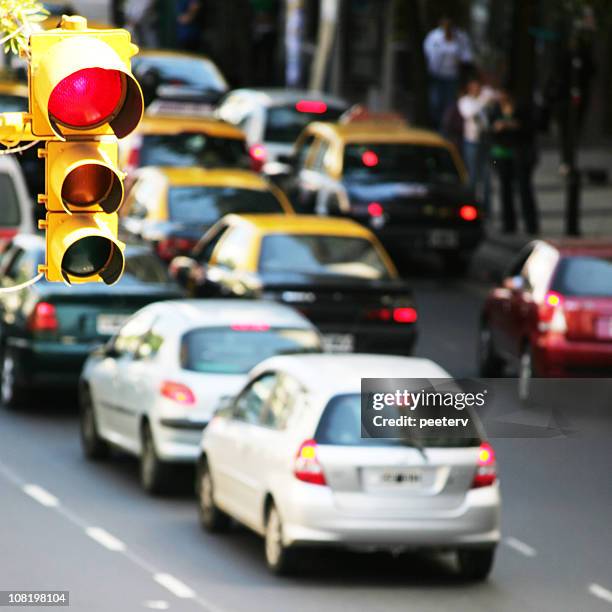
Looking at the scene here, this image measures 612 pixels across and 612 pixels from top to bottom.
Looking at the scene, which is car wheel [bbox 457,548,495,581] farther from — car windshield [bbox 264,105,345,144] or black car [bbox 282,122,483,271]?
car windshield [bbox 264,105,345,144]

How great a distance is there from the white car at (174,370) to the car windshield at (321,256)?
8.21 feet

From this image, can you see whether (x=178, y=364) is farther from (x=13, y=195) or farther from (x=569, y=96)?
(x=569, y=96)

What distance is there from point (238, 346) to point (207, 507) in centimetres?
179

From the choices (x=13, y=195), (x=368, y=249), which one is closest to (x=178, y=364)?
(x=368, y=249)

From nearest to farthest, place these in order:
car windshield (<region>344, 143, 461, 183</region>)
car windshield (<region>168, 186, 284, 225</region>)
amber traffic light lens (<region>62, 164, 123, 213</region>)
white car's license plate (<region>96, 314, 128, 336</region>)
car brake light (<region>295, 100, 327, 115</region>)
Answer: amber traffic light lens (<region>62, 164, 123, 213</region>), white car's license plate (<region>96, 314, 128, 336</region>), car windshield (<region>168, 186, 284, 225</region>), car windshield (<region>344, 143, 461, 183</region>), car brake light (<region>295, 100, 327, 115</region>)

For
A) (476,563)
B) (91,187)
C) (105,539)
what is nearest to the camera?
(91,187)

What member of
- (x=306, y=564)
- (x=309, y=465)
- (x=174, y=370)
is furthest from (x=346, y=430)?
(x=174, y=370)

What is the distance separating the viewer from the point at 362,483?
43.5ft

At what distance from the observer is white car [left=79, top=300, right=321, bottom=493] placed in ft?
53.0

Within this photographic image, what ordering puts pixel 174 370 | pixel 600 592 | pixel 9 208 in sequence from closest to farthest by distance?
pixel 600 592 → pixel 174 370 → pixel 9 208

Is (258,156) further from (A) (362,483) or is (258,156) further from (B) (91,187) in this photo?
(B) (91,187)

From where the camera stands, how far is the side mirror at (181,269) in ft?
69.5

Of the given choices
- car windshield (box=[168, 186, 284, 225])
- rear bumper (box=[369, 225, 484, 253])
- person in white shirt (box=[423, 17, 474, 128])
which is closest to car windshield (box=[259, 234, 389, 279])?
car windshield (box=[168, 186, 284, 225])

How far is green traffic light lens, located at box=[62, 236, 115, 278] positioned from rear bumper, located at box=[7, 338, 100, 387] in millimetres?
13069
